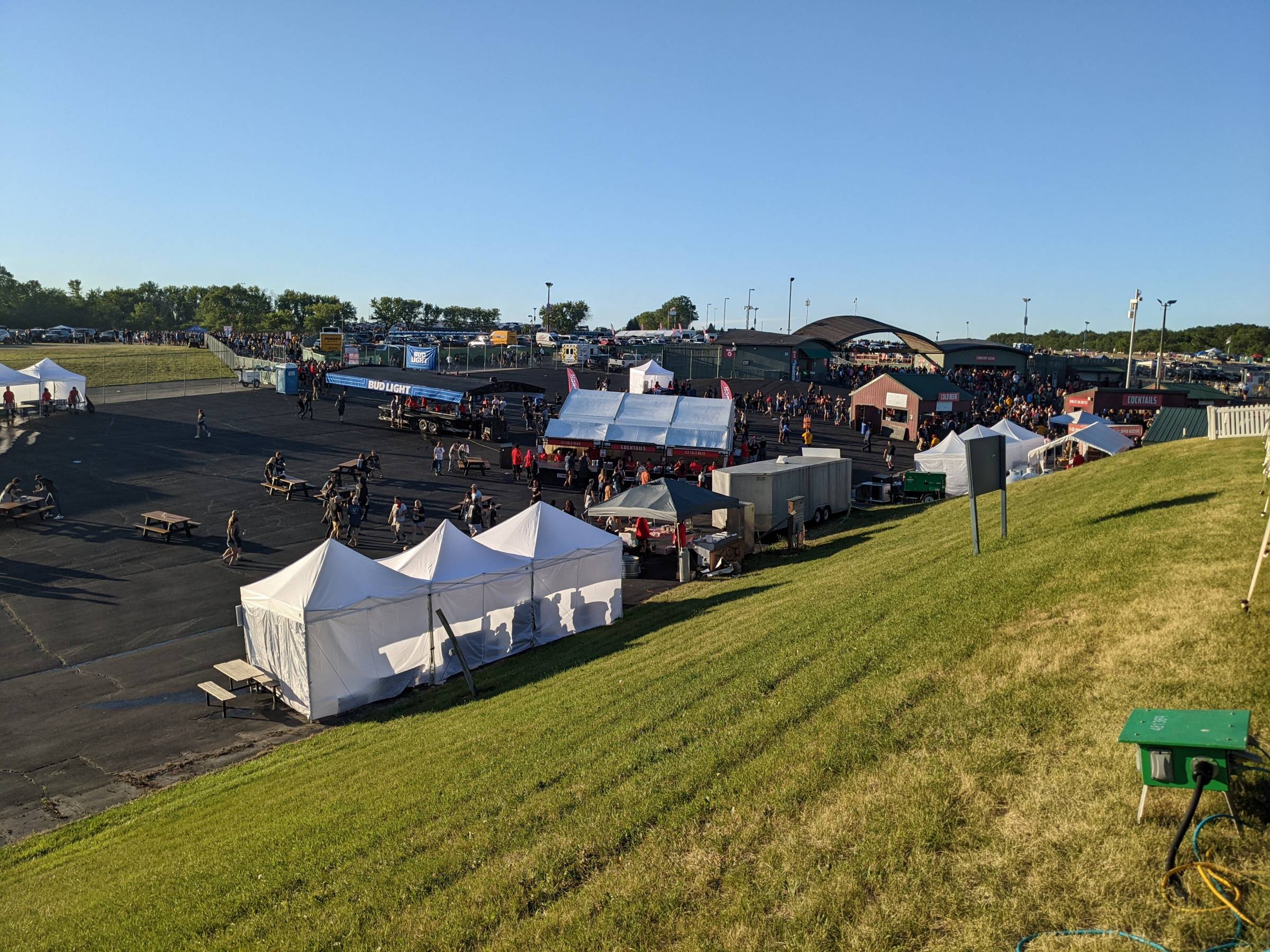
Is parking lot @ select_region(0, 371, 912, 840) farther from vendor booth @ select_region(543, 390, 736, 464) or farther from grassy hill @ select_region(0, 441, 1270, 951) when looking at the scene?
vendor booth @ select_region(543, 390, 736, 464)

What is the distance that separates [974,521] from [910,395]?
35.3m

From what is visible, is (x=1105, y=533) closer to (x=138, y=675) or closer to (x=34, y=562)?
(x=138, y=675)

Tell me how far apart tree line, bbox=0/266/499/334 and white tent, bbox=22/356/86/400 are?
211 feet

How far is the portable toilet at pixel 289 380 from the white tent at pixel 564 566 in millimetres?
33810

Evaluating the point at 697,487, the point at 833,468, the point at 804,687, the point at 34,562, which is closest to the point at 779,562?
the point at 697,487

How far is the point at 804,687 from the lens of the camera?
9492 mm

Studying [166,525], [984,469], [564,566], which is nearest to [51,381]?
[166,525]

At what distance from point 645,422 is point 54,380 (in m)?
27.7

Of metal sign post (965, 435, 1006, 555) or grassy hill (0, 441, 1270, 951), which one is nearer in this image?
grassy hill (0, 441, 1270, 951)

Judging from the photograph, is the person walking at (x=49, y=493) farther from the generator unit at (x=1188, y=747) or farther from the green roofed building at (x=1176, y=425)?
the green roofed building at (x=1176, y=425)

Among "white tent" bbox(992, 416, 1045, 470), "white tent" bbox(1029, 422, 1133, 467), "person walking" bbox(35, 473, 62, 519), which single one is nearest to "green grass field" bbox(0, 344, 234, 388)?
"person walking" bbox(35, 473, 62, 519)

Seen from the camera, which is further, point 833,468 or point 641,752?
point 833,468

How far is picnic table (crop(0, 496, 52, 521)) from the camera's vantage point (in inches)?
997

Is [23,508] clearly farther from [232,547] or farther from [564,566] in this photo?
[564,566]
